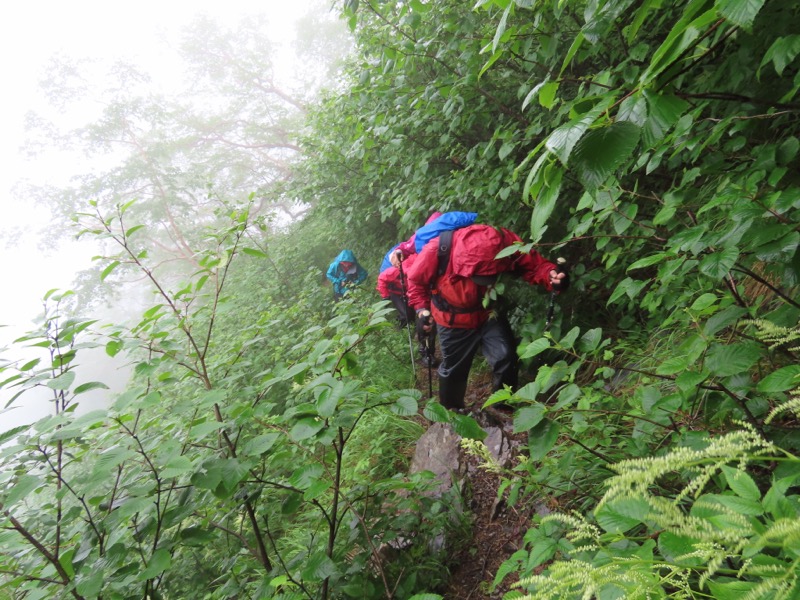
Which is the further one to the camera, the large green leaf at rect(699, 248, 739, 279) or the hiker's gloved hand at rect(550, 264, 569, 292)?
the hiker's gloved hand at rect(550, 264, 569, 292)

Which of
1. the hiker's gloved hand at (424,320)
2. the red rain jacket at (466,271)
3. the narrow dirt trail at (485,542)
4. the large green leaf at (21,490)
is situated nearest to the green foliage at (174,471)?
the large green leaf at (21,490)

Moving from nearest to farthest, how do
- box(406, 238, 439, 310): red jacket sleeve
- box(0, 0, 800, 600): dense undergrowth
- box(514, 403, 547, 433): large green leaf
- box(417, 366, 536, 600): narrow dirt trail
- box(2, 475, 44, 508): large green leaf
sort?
box(0, 0, 800, 600): dense undergrowth
box(2, 475, 44, 508): large green leaf
box(514, 403, 547, 433): large green leaf
box(417, 366, 536, 600): narrow dirt trail
box(406, 238, 439, 310): red jacket sleeve

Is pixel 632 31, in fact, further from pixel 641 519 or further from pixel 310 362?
pixel 310 362

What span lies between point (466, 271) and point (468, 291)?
27 centimetres

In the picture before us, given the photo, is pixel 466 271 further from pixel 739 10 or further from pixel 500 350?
pixel 739 10

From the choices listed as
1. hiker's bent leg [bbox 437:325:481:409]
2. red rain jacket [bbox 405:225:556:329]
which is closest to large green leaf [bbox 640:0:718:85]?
red rain jacket [bbox 405:225:556:329]

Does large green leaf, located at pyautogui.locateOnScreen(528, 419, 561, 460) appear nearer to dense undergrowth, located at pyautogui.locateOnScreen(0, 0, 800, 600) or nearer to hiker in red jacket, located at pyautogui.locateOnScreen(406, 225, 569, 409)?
dense undergrowth, located at pyautogui.locateOnScreen(0, 0, 800, 600)

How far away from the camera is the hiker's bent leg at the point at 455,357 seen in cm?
361

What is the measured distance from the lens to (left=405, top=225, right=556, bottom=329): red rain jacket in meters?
3.18

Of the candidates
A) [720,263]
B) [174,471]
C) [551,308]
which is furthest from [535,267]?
[174,471]

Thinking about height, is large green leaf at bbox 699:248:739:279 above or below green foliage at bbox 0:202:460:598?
below

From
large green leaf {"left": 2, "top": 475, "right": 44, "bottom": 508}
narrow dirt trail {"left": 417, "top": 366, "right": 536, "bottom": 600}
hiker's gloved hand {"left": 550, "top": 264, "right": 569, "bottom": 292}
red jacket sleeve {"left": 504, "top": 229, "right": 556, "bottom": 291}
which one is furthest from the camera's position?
red jacket sleeve {"left": 504, "top": 229, "right": 556, "bottom": 291}

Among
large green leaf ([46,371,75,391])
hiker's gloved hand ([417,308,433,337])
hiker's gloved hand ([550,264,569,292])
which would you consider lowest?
hiker's gloved hand ([550,264,569,292])

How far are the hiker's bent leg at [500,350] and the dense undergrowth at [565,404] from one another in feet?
1.49
